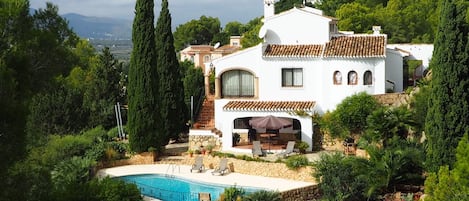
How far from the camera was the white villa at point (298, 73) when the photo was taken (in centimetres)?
3384

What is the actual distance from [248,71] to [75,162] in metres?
12.3

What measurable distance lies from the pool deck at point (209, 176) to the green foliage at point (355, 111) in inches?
221

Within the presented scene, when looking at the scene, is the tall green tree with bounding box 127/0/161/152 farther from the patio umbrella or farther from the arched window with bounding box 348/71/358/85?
the arched window with bounding box 348/71/358/85

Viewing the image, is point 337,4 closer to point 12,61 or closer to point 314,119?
point 314,119

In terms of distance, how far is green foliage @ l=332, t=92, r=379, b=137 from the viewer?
105ft

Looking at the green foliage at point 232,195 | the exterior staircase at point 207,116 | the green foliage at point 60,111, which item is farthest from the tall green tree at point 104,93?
the green foliage at point 232,195

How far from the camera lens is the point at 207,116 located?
38.5m

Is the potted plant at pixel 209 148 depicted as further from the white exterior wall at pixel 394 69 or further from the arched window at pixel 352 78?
the white exterior wall at pixel 394 69

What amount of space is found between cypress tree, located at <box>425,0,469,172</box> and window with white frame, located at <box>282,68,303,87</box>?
12679mm

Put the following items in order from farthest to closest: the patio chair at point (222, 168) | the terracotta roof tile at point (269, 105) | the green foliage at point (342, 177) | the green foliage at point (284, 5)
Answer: the green foliage at point (284, 5) → the terracotta roof tile at point (269, 105) → the patio chair at point (222, 168) → the green foliage at point (342, 177)

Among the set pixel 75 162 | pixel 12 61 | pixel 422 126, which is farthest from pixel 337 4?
pixel 12 61

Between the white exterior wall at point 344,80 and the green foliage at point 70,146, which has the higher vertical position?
the white exterior wall at point 344,80

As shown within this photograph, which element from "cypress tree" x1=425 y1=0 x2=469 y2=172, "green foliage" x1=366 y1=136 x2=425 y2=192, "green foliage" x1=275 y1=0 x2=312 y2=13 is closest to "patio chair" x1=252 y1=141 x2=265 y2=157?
"green foliage" x1=366 y1=136 x2=425 y2=192

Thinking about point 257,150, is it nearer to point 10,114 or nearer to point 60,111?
point 60,111
